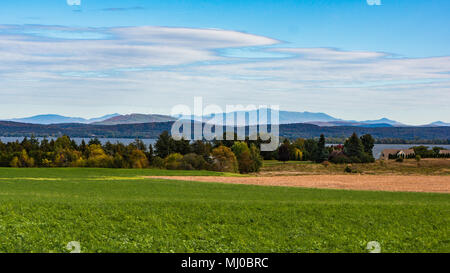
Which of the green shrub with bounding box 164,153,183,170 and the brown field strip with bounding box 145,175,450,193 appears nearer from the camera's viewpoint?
the brown field strip with bounding box 145,175,450,193

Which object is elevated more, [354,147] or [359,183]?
[354,147]

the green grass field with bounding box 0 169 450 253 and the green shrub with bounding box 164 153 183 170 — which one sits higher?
the green grass field with bounding box 0 169 450 253

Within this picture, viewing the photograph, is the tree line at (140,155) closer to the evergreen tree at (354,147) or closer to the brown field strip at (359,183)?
the evergreen tree at (354,147)

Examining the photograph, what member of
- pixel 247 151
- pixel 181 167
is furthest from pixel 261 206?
pixel 247 151

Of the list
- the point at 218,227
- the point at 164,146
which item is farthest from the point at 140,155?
the point at 218,227

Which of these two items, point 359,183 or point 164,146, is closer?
point 359,183

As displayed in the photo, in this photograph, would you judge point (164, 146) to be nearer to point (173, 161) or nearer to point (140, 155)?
point (140, 155)

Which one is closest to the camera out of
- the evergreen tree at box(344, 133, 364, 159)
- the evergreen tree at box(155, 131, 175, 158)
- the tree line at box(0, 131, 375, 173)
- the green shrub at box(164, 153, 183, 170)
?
the green shrub at box(164, 153, 183, 170)

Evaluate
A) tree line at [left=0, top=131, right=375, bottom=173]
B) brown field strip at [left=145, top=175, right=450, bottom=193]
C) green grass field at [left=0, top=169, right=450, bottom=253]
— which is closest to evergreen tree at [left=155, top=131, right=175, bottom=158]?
tree line at [left=0, top=131, right=375, bottom=173]

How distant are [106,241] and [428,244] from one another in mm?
9536

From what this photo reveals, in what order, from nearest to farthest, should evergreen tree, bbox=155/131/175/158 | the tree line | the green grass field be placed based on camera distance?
1. the green grass field
2. the tree line
3. evergreen tree, bbox=155/131/175/158

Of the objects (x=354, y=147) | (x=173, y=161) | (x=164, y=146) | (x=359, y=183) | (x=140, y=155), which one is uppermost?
(x=164, y=146)

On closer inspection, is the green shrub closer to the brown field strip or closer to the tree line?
the tree line
